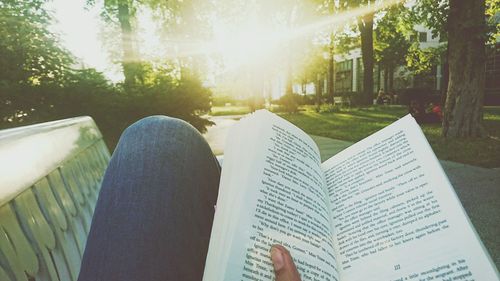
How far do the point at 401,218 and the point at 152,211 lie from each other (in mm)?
625

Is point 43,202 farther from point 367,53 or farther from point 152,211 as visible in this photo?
point 367,53

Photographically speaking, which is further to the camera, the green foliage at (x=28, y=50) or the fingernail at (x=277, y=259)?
the green foliage at (x=28, y=50)

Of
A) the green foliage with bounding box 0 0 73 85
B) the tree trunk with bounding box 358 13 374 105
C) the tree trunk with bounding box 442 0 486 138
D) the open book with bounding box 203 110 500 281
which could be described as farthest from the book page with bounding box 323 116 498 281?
the tree trunk with bounding box 358 13 374 105

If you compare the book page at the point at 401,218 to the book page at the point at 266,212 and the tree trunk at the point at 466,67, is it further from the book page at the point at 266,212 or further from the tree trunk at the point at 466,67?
the tree trunk at the point at 466,67

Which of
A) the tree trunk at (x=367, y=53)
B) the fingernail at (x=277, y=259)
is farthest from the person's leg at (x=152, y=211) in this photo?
the tree trunk at (x=367, y=53)

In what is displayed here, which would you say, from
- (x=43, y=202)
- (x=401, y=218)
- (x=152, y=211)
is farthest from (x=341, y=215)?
(x=43, y=202)

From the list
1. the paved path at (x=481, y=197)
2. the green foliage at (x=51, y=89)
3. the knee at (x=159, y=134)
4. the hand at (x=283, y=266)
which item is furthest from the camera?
the green foliage at (x=51, y=89)

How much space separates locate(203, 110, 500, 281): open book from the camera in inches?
28.8

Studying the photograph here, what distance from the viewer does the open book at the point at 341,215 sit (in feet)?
2.40

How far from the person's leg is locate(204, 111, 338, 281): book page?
132 mm

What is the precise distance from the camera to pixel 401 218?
868mm

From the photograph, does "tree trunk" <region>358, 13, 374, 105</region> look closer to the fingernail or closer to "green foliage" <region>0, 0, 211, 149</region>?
"green foliage" <region>0, 0, 211, 149</region>

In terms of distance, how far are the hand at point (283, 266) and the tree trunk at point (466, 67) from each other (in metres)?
8.00

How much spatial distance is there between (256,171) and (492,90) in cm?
3058
